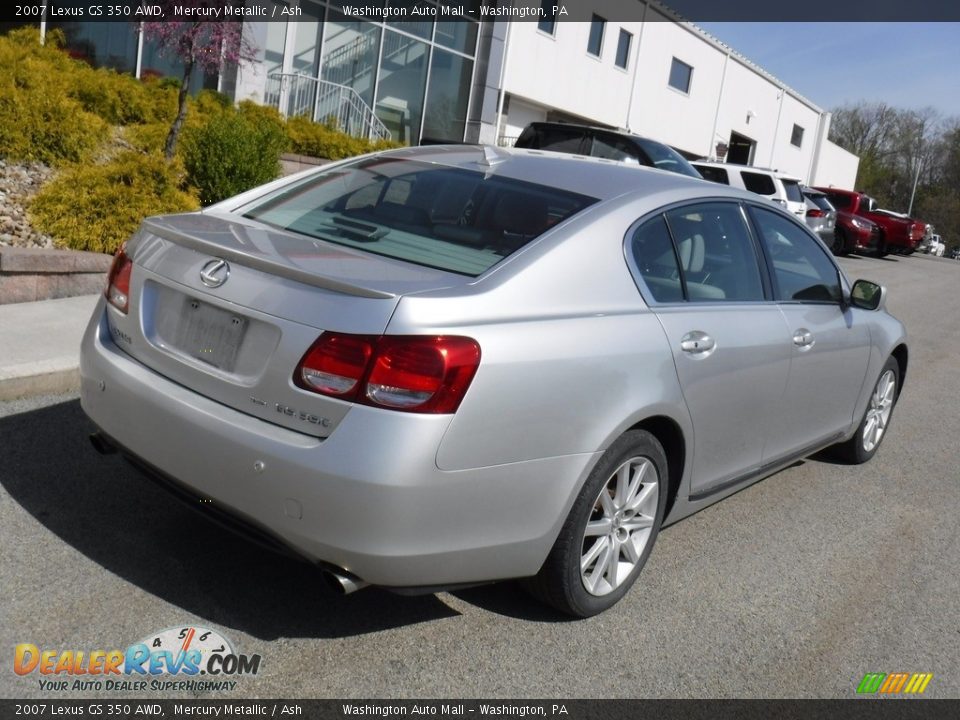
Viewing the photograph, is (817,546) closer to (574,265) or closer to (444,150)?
(574,265)

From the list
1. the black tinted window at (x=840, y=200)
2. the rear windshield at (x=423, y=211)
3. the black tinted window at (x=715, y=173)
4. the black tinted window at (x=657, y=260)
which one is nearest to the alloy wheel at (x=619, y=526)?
the black tinted window at (x=657, y=260)

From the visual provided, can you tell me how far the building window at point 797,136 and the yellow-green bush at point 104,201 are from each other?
40618 millimetres

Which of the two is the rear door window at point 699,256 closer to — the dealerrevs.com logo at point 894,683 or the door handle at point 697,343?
the door handle at point 697,343

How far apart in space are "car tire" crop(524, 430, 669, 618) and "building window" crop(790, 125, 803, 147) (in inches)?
1730

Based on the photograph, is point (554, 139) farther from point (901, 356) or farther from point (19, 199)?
point (901, 356)

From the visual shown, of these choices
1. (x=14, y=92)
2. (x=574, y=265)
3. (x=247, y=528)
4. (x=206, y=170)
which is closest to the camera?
(x=247, y=528)

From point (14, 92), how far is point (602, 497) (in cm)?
715

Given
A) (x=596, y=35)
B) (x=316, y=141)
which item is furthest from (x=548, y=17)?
(x=316, y=141)

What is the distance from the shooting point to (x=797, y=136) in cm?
4544

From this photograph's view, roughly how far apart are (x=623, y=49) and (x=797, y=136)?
1910 cm

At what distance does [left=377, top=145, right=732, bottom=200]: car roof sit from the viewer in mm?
3953

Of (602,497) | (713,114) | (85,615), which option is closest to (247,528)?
(85,615)

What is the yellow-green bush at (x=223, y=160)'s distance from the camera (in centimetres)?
→ 915

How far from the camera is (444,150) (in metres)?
4.56
